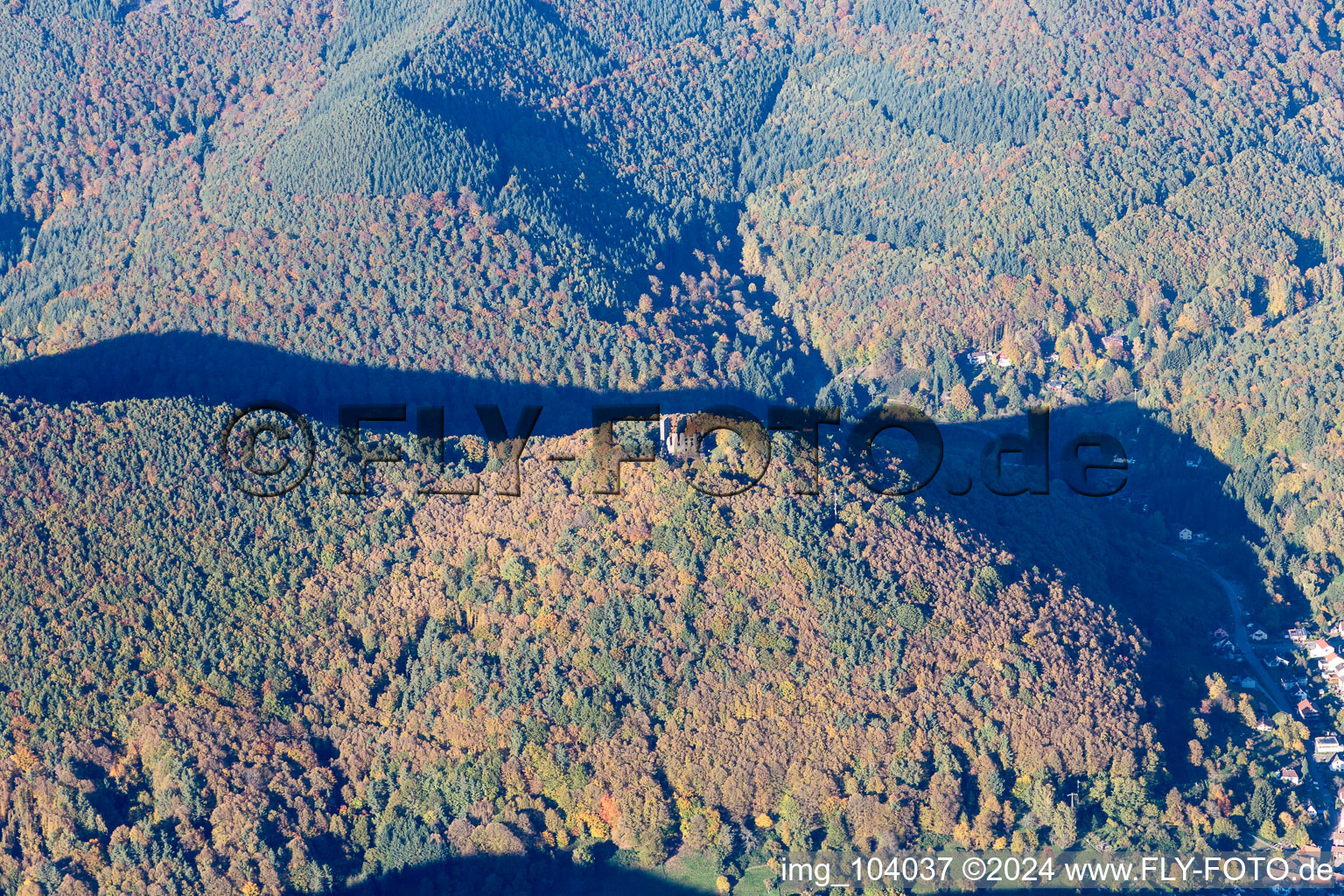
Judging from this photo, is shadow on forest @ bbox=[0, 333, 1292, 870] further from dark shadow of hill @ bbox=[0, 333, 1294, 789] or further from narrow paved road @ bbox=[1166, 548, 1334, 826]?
narrow paved road @ bbox=[1166, 548, 1334, 826]

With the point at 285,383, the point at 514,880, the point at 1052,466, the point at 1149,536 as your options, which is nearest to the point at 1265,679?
the point at 1149,536

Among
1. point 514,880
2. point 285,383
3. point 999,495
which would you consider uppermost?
point 285,383

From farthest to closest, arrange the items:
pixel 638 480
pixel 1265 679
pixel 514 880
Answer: pixel 1265 679 → pixel 638 480 → pixel 514 880

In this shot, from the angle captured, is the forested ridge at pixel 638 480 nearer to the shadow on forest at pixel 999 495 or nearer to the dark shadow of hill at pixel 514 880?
the shadow on forest at pixel 999 495

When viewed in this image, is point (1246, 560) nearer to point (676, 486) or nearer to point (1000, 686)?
point (1000, 686)

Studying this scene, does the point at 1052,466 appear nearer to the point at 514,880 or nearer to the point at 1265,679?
the point at 1265,679

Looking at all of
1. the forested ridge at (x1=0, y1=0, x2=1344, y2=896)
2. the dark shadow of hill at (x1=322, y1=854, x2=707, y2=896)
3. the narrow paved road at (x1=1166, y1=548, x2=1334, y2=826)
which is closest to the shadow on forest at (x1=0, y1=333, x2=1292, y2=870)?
the dark shadow of hill at (x1=322, y1=854, x2=707, y2=896)
